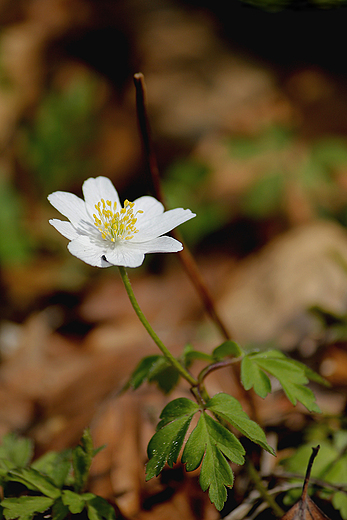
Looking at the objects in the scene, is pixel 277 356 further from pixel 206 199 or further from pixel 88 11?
pixel 88 11

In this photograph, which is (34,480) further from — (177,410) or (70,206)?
(70,206)

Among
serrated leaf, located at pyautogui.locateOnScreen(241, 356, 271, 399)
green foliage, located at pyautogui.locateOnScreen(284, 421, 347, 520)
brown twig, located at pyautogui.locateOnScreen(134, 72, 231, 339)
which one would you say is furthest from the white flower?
green foliage, located at pyautogui.locateOnScreen(284, 421, 347, 520)

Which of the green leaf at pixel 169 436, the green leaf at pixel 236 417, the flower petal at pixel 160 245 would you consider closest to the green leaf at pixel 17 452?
the green leaf at pixel 169 436

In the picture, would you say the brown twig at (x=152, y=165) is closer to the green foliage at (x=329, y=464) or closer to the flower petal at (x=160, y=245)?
the flower petal at (x=160, y=245)

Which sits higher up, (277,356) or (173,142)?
(173,142)

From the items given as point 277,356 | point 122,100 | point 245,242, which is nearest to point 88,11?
point 122,100

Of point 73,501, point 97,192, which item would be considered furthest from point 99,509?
point 97,192
